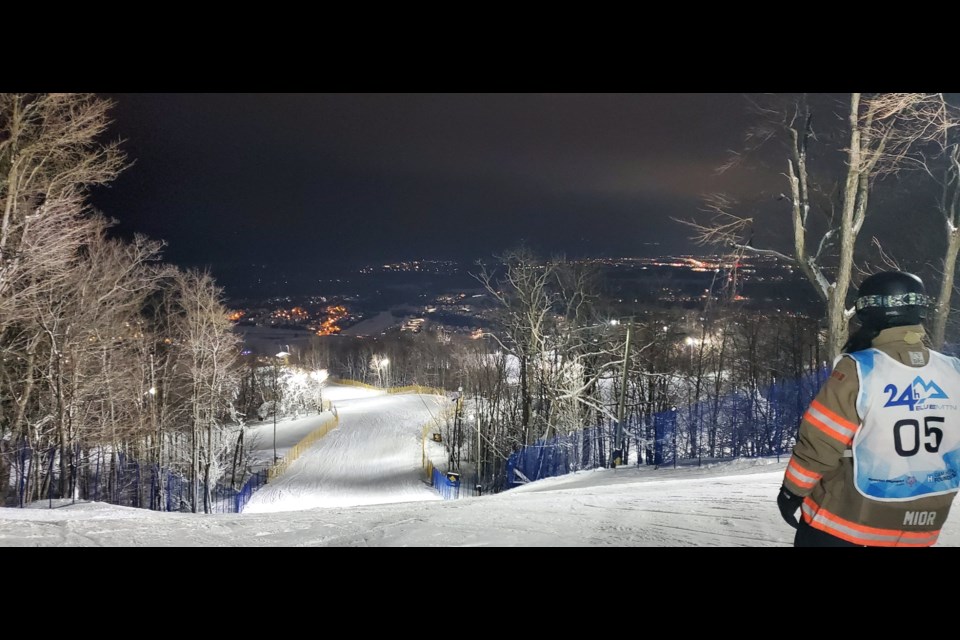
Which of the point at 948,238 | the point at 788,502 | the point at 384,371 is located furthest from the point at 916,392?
the point at 384,371

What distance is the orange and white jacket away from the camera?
229 cm

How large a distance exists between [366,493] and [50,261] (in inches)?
577

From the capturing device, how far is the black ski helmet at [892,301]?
7.92 ft

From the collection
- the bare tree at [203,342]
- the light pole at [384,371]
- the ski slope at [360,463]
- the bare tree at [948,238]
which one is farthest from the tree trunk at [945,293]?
the light pole at [384,371]

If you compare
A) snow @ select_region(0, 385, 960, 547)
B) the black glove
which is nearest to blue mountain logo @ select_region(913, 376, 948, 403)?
the black glove

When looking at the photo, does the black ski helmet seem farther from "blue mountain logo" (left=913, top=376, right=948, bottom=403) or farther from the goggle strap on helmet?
"blue mountain logo" (left=913, top=376, right=948, bottom=403)

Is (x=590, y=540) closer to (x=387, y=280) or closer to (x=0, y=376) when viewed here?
(x=0, y=376)

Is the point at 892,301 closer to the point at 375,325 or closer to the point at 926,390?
the point at 926,390

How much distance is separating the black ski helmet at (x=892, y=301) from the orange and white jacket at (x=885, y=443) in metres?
0.07

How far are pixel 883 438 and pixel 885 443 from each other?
0.08ft

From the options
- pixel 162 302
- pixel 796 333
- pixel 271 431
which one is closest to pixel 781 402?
pixel 796 333

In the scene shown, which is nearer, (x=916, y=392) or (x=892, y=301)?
(x=916, y=392)

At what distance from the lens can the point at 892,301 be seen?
2.44 meters

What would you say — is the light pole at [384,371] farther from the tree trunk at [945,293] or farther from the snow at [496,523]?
the tree trunk at [945,293]
